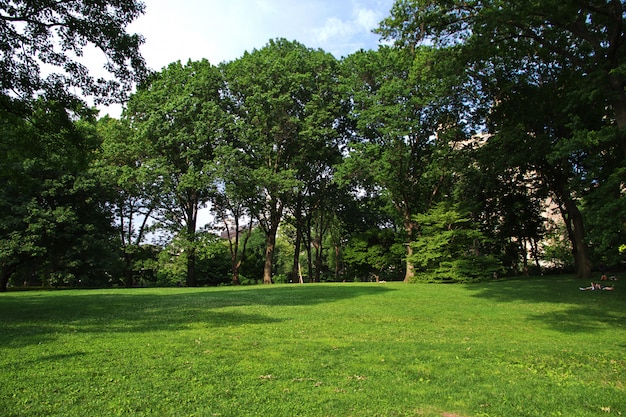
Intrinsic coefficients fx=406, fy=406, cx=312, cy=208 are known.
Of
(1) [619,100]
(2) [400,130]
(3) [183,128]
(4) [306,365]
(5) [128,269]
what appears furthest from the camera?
(5) [128,269]

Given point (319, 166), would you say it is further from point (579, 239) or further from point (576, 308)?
point (576, 308)

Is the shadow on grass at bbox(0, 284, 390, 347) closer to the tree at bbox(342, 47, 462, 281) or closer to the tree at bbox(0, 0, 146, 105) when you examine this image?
the tree at bbox(0, 0, 146, 105)

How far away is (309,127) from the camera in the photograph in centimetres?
2909

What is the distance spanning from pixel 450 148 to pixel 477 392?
2398 cm

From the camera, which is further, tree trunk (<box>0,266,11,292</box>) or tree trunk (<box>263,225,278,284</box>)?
tree trunk (<box>263,225,278,284</box>)

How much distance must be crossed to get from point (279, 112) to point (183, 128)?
23.2ft

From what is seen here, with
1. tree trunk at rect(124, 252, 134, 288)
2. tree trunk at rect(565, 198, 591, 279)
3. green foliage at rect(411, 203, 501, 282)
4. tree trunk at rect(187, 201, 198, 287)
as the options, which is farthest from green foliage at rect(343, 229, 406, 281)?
tree trunk at rect(124, 252, 134, 288)

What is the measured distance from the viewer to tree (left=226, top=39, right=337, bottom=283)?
95.9 ft

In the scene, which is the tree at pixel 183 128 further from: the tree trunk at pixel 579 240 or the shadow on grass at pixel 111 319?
the tree trunk at pixel 579 240

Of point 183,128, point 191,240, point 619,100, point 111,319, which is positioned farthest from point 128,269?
point 619,100

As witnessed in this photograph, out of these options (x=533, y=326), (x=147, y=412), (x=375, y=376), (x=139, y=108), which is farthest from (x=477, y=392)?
(x=139, y=108)

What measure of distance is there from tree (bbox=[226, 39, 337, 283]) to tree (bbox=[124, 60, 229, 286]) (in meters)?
1.94

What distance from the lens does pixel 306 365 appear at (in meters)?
Result: 5.65

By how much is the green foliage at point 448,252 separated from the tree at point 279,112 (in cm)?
969
